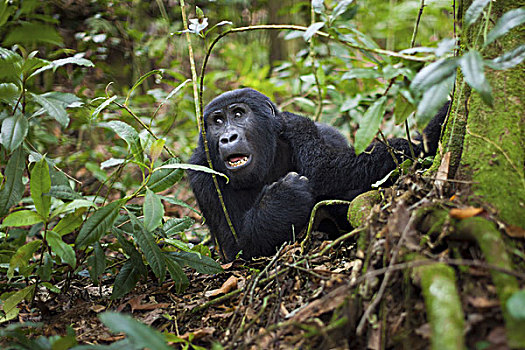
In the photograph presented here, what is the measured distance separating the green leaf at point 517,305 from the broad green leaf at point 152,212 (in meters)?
1.57

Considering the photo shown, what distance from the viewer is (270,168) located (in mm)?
4129

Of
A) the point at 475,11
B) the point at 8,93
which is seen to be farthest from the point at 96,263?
the point at 475,11

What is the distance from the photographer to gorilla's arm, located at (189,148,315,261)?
3.61 meters

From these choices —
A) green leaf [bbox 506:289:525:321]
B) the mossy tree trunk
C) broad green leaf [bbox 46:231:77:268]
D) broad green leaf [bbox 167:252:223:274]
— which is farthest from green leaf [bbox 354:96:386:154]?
broad green leaf [bbox 46:231:77:268]

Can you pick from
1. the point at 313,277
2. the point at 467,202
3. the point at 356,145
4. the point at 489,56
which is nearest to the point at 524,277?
the point at 467,202

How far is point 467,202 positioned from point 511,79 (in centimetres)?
65

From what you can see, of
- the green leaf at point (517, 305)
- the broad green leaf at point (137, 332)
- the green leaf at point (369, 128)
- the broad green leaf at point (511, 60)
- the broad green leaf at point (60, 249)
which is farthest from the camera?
the broad green leaf at point (60, 249)

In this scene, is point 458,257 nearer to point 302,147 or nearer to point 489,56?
point 489,56

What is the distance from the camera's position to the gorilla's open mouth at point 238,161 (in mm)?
3836

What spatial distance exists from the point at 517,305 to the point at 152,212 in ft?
5.41

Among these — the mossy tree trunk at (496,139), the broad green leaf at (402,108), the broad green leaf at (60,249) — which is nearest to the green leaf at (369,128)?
the broad green leaf at (402,108)

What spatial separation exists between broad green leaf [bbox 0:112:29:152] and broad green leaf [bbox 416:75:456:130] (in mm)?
2129

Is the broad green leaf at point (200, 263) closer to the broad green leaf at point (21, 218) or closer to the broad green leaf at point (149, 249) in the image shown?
the broad green leaf at point (149, 249)

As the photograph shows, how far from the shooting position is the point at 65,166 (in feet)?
17.9
